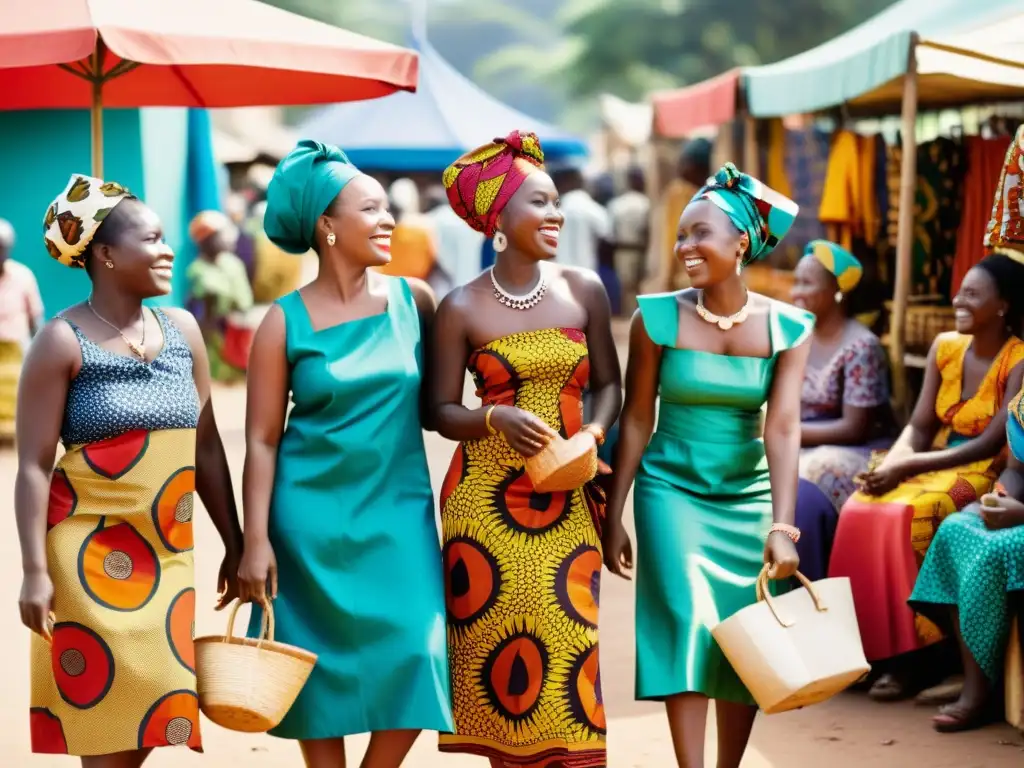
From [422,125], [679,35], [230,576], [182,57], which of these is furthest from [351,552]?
[679,35]

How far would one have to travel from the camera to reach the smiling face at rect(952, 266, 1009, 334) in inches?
234

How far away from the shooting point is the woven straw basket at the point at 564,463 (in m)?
4.05

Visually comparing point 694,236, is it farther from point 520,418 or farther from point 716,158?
point 716,158

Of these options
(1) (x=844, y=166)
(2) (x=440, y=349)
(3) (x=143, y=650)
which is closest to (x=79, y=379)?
(3) (x=143, y=650)

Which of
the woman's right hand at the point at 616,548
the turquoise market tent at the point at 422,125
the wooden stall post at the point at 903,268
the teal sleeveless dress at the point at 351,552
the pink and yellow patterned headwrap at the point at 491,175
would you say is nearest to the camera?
the teal sleeveless dress at the point at 351,552

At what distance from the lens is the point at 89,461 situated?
3.95 metres

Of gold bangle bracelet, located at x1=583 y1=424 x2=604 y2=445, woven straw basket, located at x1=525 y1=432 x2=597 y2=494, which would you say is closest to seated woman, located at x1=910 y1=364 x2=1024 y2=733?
gold bangle bracelet, located at x1=583 y1=424 x2=604 y2=445

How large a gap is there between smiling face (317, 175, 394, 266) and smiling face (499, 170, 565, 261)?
0.35 meters

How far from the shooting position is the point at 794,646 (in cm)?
402

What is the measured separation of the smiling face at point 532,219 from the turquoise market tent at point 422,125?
16514mm

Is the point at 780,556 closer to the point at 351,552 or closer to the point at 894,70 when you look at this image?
the point at 351,552

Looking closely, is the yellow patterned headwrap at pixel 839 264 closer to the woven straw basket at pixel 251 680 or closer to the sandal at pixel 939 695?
the sandal at pixel 939 695

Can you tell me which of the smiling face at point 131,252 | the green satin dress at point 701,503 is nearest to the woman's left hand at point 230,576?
the smiling face at point 131,252

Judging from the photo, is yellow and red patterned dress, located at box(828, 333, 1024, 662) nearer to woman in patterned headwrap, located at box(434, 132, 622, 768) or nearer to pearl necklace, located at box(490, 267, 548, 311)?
woman in patterned headwrap, located at box(434, 132, 622, 768)
